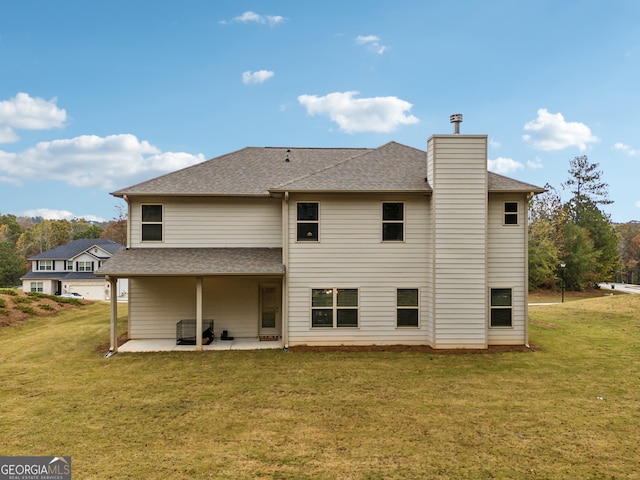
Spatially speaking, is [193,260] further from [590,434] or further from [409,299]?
[590,434]

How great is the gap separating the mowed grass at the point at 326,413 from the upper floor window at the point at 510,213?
4.37 meters

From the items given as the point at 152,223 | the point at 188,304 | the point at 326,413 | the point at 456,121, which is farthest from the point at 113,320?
the point at 456,121

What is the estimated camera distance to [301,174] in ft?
45.3

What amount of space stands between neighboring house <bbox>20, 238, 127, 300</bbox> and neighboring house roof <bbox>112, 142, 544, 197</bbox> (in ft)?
91.8

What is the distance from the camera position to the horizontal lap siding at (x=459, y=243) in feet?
36.3

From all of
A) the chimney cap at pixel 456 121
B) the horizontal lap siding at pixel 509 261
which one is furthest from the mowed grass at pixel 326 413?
the chimney cap at pixel 456 121

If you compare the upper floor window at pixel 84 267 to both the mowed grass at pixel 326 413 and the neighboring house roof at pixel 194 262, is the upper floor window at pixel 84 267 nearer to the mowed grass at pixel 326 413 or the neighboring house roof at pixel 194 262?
the mowed grass at pixel 326 413

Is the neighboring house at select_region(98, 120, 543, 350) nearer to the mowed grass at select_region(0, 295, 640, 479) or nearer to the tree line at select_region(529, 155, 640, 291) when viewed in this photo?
the mowed grass at select_region(0, 295, 640, 479)

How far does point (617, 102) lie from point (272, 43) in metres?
22.5

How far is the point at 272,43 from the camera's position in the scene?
20438mm

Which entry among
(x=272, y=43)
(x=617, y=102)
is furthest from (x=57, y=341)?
(x=617, y=102)

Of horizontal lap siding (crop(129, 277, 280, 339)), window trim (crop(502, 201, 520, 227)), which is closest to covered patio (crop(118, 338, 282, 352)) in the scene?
horizontal lap siding (crop(129, 277, 280, 339))

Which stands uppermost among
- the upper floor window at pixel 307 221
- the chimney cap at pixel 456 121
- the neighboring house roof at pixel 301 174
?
the chimney cap at pixel 456 121

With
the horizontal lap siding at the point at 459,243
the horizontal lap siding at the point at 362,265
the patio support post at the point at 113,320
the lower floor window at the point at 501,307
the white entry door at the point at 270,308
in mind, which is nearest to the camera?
the patio support post at the point at 113,320
